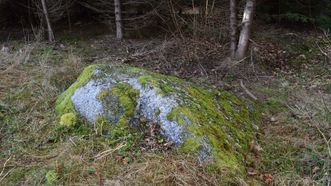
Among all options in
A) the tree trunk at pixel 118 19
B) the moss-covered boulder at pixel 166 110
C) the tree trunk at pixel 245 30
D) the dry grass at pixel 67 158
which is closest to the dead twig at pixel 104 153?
the dry grass at pixel 67 158

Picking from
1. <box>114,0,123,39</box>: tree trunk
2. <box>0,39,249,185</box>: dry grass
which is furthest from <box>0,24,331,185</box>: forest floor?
<box>114,0,123,39</box>: tree trunk

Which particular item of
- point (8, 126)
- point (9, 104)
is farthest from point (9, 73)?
point (8, 126)

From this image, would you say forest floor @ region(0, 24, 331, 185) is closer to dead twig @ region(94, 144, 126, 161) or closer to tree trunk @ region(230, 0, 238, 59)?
dead twig @ region(94, 144, 126, 161)

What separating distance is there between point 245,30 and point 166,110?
3082mm

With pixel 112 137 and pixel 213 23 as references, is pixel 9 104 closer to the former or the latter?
pixel 112 137

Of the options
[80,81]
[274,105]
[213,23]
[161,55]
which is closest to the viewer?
[80,81]

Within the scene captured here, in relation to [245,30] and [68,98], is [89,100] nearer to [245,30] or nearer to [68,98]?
[68,98]

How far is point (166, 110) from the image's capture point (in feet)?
9.98

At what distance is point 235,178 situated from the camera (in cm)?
256

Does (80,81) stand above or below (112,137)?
above

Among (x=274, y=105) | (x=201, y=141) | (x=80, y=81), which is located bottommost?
(x=274, y=105)

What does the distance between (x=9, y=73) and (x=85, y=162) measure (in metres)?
2.66

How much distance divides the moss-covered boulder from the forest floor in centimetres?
16

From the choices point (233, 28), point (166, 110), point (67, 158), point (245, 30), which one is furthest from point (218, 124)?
point (233, 28)
